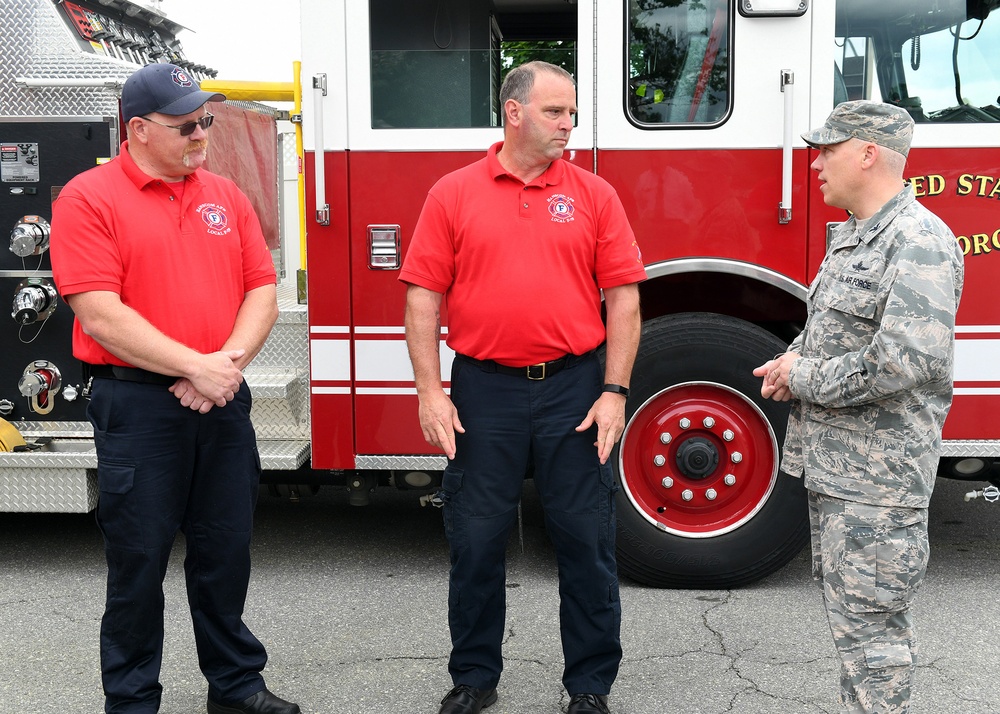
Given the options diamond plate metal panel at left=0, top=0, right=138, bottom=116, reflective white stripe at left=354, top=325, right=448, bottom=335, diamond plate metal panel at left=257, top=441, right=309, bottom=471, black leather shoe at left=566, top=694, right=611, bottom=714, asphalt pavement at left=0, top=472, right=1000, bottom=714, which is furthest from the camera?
diamond plate metal panel at left=0, top=0, right=138, bottom=116

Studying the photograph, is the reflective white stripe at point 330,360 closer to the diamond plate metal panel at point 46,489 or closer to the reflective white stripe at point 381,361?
the reflective white stripe at point 381,361

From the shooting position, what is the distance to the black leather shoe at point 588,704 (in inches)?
122

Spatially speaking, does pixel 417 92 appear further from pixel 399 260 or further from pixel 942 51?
pixel 942 51

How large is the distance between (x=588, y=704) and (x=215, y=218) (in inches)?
70.3

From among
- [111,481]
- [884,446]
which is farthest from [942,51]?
[111,481]

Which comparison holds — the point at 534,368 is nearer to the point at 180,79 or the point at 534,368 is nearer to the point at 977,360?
the point at 180,79

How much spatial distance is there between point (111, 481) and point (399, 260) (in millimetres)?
1531

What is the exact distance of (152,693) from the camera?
9.59ft

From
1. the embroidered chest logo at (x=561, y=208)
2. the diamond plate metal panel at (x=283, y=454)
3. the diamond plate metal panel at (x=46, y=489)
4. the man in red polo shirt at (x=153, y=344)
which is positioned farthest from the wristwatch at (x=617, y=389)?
the diamond plate metal panel at (x=46, y=489)

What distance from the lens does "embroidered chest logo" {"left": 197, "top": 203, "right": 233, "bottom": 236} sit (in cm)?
294

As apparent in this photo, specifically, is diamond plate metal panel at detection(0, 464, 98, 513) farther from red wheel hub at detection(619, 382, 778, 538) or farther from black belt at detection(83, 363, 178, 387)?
red wheel hub at detection(619, 382, 778, 538)

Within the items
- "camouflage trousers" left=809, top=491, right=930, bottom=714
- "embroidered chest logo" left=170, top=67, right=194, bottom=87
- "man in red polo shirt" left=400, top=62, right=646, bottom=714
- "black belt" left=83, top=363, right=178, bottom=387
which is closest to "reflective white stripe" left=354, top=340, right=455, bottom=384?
"man in red polo shirt" left=400, top=62, right=646, bottom=714

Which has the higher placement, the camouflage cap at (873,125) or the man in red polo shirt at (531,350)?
the camouflage cap at (873,125)

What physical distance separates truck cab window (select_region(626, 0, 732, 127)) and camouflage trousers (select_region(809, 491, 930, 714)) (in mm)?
1899
